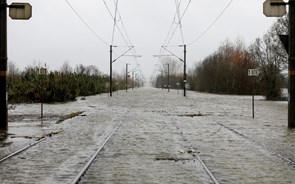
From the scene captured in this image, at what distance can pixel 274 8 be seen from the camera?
18.4 metres

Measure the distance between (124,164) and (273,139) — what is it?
696 centimetres

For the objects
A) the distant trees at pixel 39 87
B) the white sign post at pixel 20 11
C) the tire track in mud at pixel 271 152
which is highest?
the white sign post at pixel 20 11

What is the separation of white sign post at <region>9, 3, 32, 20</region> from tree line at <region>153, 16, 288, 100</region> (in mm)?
38530

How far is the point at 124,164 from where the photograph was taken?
33.6ft

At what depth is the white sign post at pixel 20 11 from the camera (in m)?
17.6

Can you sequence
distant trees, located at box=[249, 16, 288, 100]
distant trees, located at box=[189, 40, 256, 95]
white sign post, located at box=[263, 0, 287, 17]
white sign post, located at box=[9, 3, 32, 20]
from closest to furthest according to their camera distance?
1. white sign post, located at box=[9, 3, 32, 20]
2. white sign post, located at box=[263, 0, 287, 17]
3. distant trees, located at box=[249, 16, 288, 100]
4. distant trees, located at box=[189, 40, 256, 95]

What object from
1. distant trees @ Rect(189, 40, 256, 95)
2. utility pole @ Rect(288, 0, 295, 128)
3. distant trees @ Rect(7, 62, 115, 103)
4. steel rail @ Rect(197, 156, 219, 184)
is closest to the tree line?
distant trees @ Rect(189, 40, 256, 95)

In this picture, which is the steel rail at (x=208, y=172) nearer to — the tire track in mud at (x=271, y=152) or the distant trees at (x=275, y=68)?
the tire track in mud at (x=271, y=152)

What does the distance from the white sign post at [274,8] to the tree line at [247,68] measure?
34.1 metres

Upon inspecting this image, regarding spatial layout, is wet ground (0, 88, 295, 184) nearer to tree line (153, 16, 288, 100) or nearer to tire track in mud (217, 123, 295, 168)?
tire track in mud (217, 123, 295, 168)

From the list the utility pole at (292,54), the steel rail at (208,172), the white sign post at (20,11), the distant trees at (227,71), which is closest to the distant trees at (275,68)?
the distant trees at (227,71)

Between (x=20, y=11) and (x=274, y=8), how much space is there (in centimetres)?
1015

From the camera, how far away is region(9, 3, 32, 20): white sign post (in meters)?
17.6

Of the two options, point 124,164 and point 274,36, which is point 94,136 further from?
point 274,36
